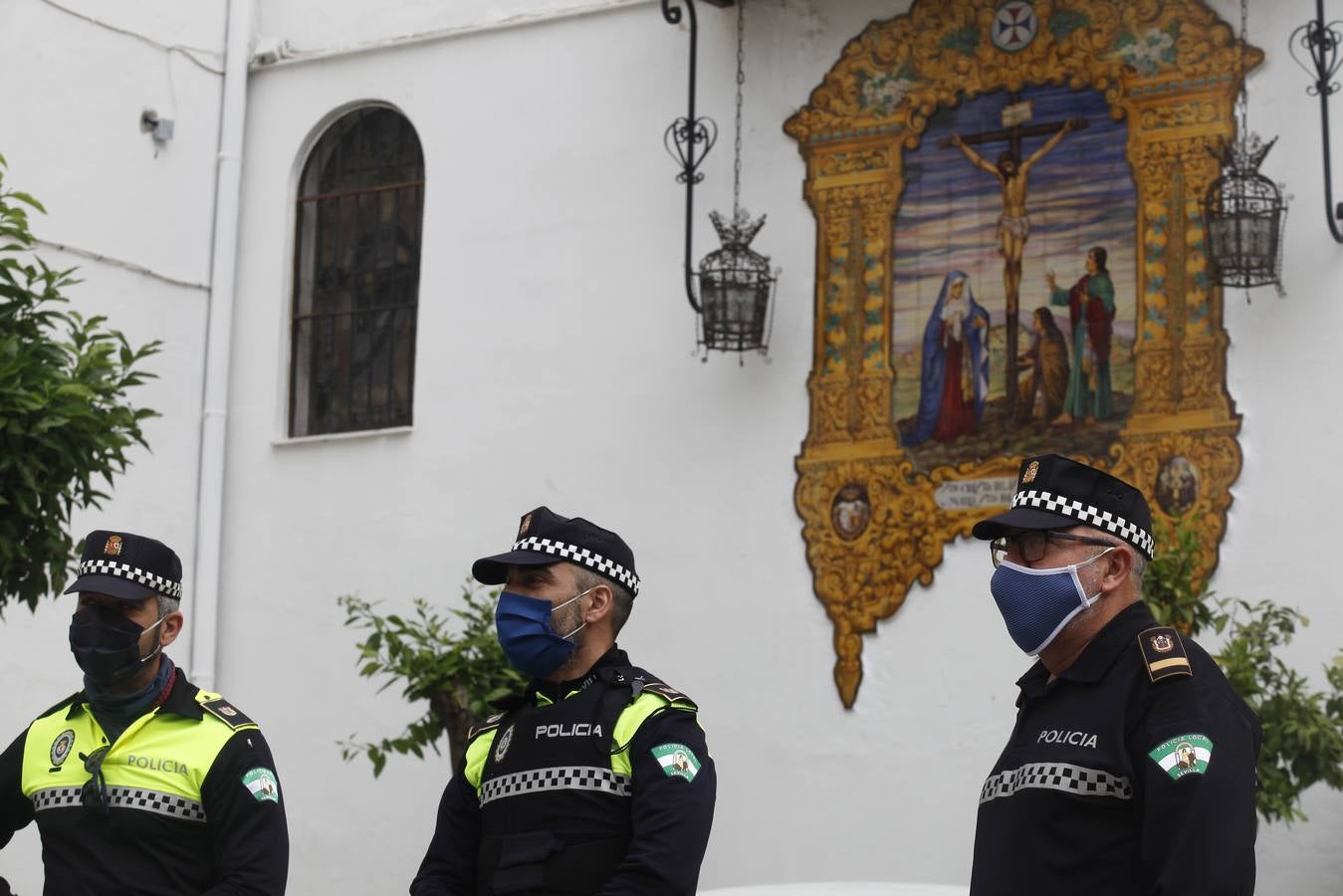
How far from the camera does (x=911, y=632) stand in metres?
11.1

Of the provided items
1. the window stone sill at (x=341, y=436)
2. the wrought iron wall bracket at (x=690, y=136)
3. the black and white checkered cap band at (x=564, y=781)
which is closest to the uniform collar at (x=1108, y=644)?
the black and white checkered cap band at (x=564, y=781)

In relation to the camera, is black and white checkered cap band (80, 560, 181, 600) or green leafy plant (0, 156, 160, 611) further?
green leafy plant (0, 156, 160, 611)

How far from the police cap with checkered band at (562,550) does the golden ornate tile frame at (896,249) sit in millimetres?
6125

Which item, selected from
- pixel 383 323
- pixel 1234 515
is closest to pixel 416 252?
pixel 383 323

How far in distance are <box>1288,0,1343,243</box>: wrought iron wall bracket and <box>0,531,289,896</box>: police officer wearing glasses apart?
702cm

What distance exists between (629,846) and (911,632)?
263 inches

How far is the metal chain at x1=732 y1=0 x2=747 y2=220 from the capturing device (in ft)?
39.3

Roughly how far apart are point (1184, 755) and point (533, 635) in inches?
68.8

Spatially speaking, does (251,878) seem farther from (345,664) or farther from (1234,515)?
(345,664)

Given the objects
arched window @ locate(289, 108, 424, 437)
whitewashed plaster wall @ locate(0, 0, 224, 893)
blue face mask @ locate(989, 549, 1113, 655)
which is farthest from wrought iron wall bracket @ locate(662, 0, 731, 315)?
blue face mask @ locate(989, 549, 1113, 655)

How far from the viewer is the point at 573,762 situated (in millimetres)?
4738

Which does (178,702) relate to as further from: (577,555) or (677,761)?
(677,761)

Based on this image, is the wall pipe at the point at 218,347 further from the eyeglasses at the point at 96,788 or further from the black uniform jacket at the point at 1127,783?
the black uniform jacket at the point at 1127,783

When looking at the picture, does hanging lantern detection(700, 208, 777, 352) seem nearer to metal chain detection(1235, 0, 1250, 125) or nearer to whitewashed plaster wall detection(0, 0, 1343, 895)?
whitewashed plaster wall detection(0, 0, 1343, 895)
